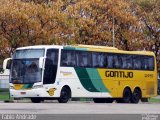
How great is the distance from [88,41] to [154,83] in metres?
19.3

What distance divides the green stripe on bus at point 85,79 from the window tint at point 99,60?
1001mm

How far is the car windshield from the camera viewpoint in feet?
108

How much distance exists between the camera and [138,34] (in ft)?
201

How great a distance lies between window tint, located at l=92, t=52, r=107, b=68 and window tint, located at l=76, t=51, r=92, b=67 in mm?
456

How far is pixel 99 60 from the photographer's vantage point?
119ft

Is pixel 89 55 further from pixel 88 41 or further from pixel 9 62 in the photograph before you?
pixel 88 41

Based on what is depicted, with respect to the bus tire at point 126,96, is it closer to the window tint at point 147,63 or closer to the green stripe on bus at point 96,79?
the green stripe on bus at point 96,79

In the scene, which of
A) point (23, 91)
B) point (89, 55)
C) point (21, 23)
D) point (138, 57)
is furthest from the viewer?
point (21, 23)

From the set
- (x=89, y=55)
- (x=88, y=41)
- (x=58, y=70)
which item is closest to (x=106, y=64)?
(x=89, y=55)

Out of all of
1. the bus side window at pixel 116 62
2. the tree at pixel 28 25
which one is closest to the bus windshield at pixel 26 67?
the bus side window at pixel 116 62

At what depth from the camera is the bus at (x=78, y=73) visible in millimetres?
32969

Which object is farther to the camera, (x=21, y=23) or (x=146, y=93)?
(x=21, y=23)

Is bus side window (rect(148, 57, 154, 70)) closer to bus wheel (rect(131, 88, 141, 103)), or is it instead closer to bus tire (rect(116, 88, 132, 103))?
bus wheel (rect(131, 88, 141, 103))

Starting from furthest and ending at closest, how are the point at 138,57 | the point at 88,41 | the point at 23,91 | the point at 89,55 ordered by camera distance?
the point at 88,41, the point at 138,57, the point at 89,55, the point at 23,91
